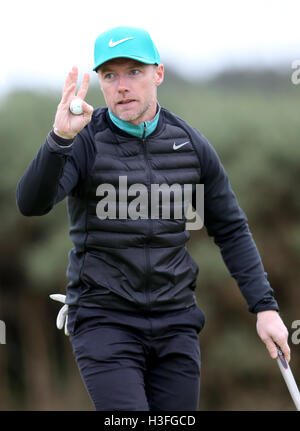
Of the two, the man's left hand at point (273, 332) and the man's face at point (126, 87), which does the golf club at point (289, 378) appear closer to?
the man's left hand at point (273, 332)

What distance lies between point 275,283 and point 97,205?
5296mm

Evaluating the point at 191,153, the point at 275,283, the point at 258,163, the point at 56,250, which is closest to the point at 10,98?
the point at 56,250

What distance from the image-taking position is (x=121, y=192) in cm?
303

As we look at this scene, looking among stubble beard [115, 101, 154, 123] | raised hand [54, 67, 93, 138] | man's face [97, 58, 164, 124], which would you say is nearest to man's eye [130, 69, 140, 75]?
man's face [97, 58, 164, 124]

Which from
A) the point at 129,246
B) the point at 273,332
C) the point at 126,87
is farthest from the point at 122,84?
the point at 273,332

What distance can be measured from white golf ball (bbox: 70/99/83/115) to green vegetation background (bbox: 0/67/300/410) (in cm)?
492

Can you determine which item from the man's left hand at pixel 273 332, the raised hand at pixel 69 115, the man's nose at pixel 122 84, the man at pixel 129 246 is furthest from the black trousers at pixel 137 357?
the man's nose at pixel 122 84

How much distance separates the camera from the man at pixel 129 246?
293cm

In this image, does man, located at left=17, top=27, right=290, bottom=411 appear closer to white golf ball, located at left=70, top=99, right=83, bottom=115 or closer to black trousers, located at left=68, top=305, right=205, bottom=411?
black trousers, located at left=68, top=305, right=205, bottom=411

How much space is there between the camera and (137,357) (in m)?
2.99

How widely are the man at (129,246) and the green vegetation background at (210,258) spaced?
445cm

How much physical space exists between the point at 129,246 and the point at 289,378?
0.95m

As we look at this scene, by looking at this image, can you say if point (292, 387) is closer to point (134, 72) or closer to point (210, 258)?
point (134, 72)
